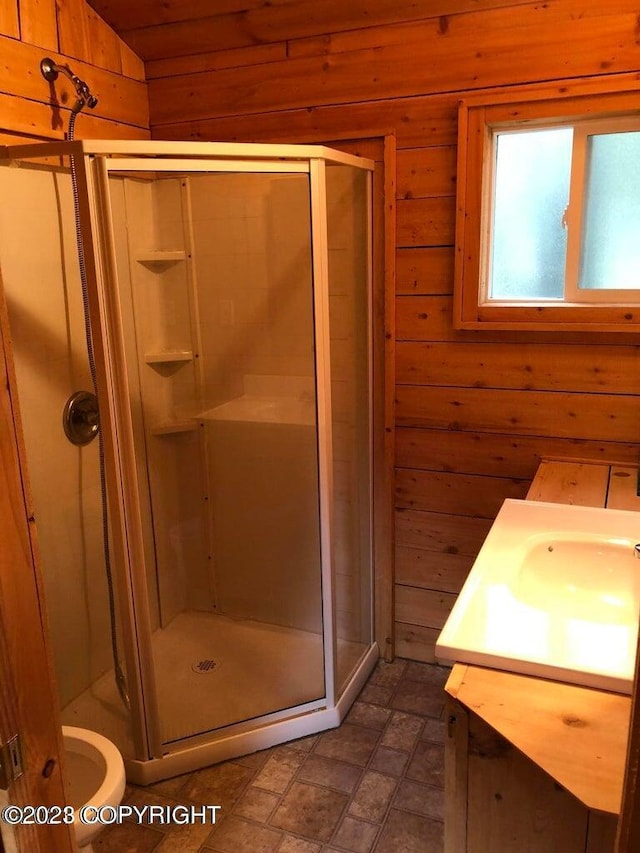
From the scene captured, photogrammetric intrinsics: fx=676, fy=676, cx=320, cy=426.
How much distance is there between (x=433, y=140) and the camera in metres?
2.21

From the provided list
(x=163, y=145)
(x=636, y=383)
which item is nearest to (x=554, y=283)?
(x=636, y=383)

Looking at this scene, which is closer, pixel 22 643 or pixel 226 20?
pixel 22 643

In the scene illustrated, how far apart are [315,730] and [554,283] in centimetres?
168

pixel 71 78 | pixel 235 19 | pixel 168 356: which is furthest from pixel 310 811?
pixel 235 19

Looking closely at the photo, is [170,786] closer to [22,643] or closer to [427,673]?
[427,673]

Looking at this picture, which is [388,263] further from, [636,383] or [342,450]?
[636,383]

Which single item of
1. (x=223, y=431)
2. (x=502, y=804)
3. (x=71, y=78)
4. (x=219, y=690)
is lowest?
(x=219, y=690)

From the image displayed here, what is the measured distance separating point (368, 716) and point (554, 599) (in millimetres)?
1083

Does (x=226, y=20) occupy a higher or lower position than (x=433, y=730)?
higher

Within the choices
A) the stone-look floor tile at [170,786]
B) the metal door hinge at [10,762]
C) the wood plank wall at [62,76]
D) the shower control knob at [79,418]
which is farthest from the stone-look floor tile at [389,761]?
the wood plank wall at [62,76]

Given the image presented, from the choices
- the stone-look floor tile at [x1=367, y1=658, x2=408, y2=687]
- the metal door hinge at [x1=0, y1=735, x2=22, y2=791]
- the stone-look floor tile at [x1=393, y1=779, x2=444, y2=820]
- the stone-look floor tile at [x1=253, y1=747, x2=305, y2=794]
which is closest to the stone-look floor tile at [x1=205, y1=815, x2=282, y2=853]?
the stone-look floor tile at [x1=253, y1=747, x2=305, y2=794]

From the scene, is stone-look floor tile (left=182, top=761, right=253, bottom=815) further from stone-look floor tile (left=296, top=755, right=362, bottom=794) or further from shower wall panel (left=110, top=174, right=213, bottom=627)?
shower wall panel (left=110, top=174, right=213, bottom=627)

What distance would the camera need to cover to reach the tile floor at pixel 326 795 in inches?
72.0

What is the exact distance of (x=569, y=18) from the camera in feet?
6.38
